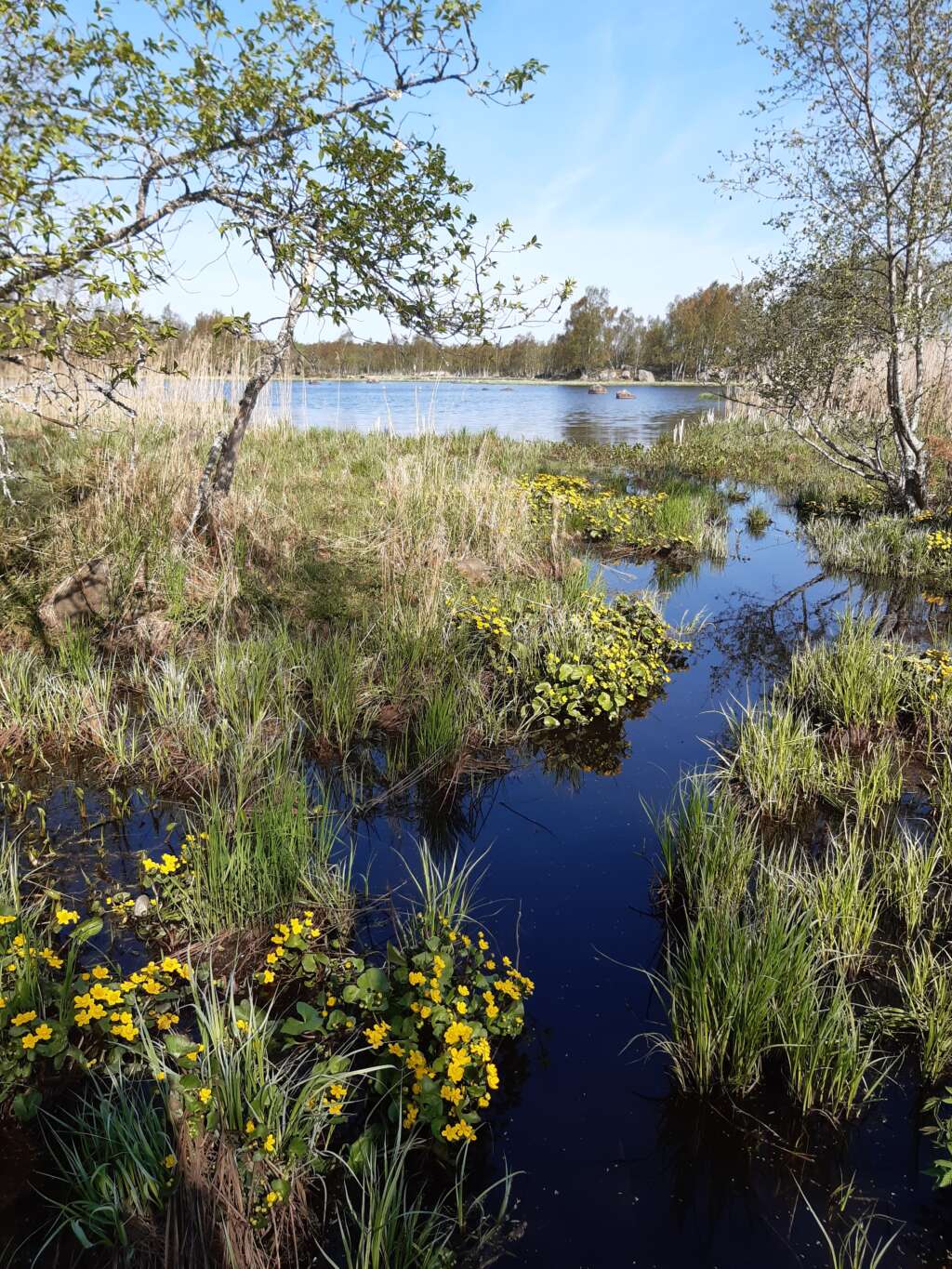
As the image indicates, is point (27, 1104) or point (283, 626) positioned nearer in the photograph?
point (27, 1104)

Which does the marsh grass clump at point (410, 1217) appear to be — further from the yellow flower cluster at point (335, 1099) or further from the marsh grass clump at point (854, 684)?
the marsh grass clump at point (854, 684)

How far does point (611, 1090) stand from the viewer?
278 cm

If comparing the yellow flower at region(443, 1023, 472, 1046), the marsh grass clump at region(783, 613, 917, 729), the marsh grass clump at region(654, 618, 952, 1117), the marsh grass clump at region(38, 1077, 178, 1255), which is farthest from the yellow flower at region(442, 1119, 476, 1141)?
the marsh grass clump at region(783, 613, 917, 729)

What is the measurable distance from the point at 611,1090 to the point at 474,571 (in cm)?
582

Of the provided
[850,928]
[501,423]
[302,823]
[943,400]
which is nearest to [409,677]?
[302,823]

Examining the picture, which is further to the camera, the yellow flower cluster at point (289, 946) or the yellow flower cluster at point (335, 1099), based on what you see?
the yellow flower cluster at point (289, 946)

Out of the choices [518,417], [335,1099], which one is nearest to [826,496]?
[335,1099]

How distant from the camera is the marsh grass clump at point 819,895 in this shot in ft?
8.82

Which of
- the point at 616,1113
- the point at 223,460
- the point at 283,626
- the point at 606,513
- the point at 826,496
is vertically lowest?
the point at 616,1113

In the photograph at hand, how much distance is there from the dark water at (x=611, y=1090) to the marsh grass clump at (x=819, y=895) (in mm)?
153

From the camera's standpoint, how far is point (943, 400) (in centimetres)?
1852

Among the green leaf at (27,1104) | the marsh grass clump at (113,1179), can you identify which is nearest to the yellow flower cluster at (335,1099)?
the marsh grass clump at (113,1179)

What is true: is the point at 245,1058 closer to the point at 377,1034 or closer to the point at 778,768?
the point at 377,1034

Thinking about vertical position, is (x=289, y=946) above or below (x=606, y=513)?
below
